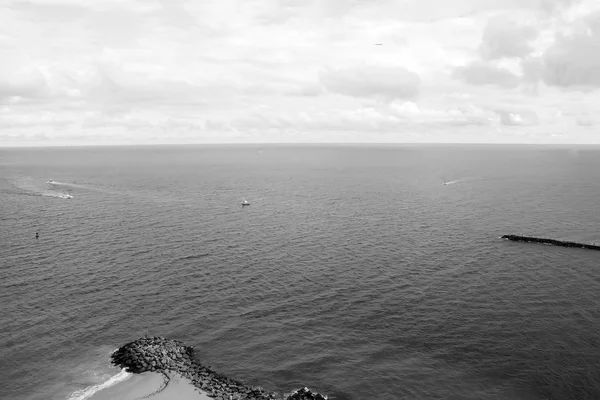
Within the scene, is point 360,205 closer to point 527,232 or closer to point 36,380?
point 527,232

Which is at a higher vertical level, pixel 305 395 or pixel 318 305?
pixel 318 305

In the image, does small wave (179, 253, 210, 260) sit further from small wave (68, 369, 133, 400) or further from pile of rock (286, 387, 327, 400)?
pile of rock (286, 387, 327, 400)

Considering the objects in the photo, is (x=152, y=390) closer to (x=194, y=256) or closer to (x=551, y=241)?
(x=194, y=256)

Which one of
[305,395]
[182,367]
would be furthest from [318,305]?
[182,367]

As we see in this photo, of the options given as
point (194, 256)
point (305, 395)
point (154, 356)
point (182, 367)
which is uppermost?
point (194, 256)

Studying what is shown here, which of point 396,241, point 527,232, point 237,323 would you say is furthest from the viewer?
point 527,232

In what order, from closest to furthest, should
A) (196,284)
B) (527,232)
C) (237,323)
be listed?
1. (237,323)
2. (196,284)
3. (527,232)

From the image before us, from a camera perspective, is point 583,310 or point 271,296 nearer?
point 583,310

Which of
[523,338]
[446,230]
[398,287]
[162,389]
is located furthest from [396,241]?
[162,389]
